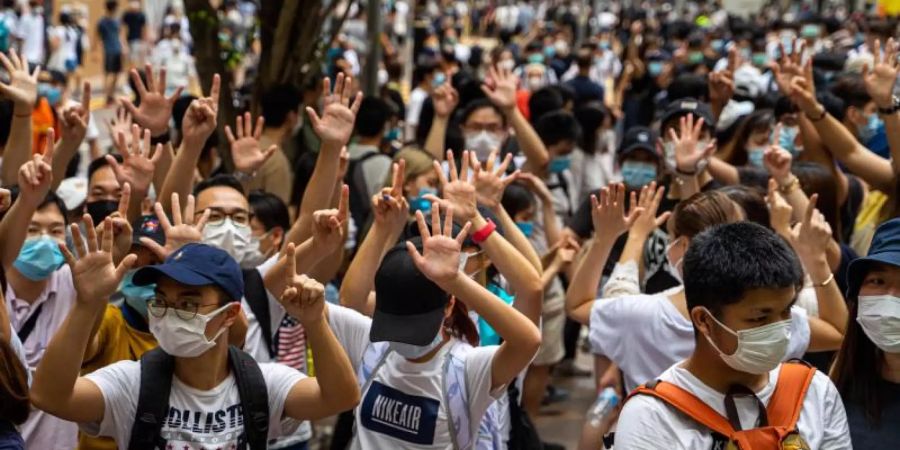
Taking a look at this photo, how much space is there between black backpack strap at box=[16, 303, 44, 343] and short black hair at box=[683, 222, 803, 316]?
2558 mm

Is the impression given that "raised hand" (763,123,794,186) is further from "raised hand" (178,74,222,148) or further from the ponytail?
"raised hand" (178,74,222,148)

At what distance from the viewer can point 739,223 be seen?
316cm

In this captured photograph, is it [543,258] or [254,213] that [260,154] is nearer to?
[254,213]

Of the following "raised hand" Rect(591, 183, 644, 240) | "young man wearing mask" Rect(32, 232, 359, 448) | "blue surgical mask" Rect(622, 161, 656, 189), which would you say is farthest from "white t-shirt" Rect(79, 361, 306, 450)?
"blue surgical mask" Rect(622, 161, 656, 189)

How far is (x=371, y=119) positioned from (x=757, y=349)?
192 inches

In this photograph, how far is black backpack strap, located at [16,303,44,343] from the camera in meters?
4.44

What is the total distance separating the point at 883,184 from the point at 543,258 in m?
1.69

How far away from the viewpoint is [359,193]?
7.15 m

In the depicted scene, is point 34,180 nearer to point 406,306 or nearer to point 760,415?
point 406,306

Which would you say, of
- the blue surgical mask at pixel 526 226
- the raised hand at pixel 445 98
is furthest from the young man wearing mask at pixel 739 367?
the raised hand at pixel 445 98

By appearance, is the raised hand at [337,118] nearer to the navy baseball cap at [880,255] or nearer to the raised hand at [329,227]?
the raised hand at [329,227]

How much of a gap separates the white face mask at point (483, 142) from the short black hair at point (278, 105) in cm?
113

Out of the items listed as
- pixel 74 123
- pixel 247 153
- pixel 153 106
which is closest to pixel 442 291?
pixel 247 153

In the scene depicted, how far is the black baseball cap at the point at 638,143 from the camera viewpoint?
6.48 m
